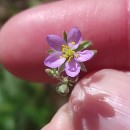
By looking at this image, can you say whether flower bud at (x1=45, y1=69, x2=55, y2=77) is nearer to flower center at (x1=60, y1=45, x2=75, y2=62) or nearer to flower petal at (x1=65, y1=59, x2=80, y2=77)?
flower petal at (x1=65, y1=59, x2=80, y2=77)

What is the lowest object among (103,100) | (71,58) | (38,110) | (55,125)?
(38,110)

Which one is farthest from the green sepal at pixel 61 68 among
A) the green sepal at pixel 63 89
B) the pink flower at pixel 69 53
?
the green sepal at pixel 63 89

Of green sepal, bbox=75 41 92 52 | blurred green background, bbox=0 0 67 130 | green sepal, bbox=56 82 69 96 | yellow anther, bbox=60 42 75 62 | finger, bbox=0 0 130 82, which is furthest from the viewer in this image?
blurred green background, bbox=0 0 67 130

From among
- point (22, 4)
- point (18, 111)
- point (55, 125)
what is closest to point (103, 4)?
point (55, 125)

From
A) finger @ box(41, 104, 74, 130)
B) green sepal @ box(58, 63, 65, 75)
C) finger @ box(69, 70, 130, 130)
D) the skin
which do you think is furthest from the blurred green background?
green sepal @ box(58, 63, 65, 75)

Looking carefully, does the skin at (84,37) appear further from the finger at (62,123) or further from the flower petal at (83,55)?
the flower petal at (83,55)

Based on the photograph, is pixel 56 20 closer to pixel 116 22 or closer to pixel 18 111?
pixel 116 22

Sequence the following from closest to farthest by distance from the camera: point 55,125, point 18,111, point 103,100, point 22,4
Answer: point 103,100
point 55,125
point 18,111
point 22,4
